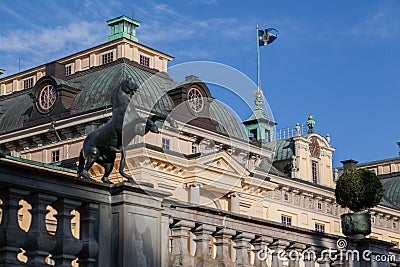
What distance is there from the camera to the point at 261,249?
14070 millimetres

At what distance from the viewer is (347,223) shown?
17.2 meters

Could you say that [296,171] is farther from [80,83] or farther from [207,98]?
[80,83]

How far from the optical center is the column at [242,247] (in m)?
13.5

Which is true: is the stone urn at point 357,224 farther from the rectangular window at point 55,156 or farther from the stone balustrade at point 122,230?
the rectangular window at point 55,156

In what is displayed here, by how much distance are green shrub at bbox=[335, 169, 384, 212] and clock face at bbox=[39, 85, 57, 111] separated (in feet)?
104

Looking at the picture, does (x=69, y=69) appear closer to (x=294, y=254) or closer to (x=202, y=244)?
(x=294, y=254)

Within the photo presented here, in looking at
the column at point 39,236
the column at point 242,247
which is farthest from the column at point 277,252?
the column at point 39,236

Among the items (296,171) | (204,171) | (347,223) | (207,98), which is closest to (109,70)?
(207,98)

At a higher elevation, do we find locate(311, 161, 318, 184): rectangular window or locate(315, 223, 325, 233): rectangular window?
locate(311, 161, 318, 184): rectangular window

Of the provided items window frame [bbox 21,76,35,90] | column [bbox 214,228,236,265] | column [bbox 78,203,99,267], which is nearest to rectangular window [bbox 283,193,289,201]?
window frame [bbox 21,76,35,90]

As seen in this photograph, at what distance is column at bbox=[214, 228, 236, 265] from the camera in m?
13.1

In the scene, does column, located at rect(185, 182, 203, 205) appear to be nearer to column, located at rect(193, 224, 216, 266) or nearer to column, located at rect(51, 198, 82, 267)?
column, located at rect(193, 224, 216, 266)

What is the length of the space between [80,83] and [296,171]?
16.9m

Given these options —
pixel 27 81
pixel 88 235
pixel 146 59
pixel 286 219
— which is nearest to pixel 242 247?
pixel 88 235
